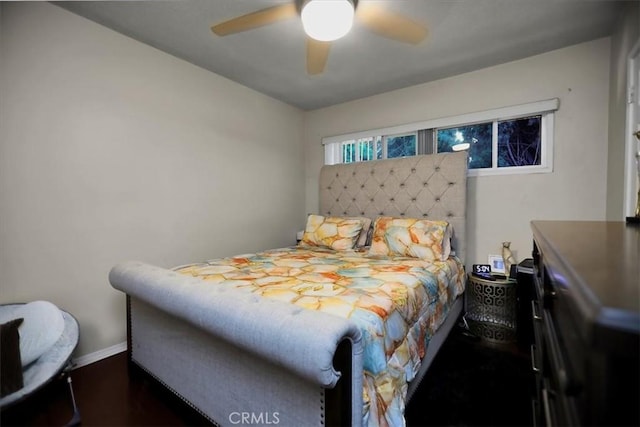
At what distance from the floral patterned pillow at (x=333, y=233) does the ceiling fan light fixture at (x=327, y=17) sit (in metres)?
1.70

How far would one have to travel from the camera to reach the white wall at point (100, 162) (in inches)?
68.5

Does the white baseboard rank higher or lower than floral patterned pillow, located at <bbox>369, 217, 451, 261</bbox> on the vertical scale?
lower

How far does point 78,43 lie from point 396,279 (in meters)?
2.64

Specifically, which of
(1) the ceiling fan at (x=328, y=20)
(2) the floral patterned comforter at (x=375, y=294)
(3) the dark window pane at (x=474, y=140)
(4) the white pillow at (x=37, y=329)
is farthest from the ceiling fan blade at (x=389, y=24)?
(4) the white pillow at (x=37, y=329)

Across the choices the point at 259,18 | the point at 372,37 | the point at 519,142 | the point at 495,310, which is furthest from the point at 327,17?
the point at 495,310

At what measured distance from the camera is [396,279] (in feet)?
5.51

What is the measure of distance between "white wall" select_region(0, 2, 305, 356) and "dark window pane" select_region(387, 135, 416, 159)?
67.1 inches

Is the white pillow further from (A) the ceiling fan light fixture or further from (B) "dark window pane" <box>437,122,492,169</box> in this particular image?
(B) "dark window pane" <box>437,122,492,169</box>

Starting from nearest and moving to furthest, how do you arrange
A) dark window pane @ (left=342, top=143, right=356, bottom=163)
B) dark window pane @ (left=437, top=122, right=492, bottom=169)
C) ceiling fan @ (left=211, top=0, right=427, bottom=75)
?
ceiling fan @ (left=211, top=0, right=427, bottom=75), dark window pane @ (left=437, top=122, right=492, bottom=169), dark window pane @ (left=342, top=143, right=356, bottom=163)

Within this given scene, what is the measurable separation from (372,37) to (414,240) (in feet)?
5.43

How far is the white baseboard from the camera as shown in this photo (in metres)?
1.95

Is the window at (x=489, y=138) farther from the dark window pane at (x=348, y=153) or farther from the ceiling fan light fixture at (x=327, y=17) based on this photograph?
the ceiling fan light fixture at (x=327, y=17)

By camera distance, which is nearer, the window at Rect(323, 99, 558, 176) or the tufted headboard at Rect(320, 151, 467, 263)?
the window at Rect(323, 99, 558, 176)

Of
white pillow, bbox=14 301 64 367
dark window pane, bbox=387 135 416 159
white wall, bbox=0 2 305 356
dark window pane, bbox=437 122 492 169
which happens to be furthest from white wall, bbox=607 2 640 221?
white pillow, bbox=14 301 64 367
